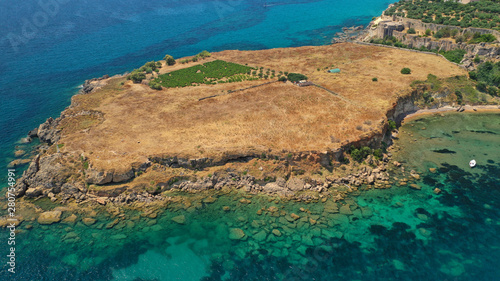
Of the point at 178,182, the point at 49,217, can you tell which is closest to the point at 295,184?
the point at 178,182

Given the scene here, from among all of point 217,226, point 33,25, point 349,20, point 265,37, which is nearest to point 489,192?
point 217,226

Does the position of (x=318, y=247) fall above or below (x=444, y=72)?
below

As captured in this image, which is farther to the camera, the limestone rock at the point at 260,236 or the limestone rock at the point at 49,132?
the limestone rock at the point at 49,132

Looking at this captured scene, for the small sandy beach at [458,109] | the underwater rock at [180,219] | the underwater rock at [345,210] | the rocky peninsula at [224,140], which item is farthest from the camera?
the small sandy beach at [458,109]

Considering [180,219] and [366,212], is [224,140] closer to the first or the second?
→ [180,219]

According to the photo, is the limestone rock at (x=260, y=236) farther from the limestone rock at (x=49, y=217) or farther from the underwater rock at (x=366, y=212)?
the limestone rock at (x=49, y=217)

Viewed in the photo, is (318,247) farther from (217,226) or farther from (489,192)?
(489,192)

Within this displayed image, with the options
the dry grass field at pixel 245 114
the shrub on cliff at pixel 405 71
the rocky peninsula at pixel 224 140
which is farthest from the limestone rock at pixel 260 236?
the shrub on cliff at pixel 405 71
